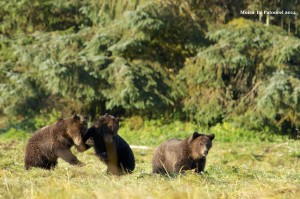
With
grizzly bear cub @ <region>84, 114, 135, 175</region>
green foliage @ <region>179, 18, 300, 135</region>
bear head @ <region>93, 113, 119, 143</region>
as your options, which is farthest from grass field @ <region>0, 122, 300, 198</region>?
green foliage @ <region>179, 18, 300, 135</region>

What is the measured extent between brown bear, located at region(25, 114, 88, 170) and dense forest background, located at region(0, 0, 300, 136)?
29.4ft

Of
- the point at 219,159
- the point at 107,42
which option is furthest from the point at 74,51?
the point at 219,159

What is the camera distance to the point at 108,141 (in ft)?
29.4

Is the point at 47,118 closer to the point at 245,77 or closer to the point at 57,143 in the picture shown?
the point at 245,77

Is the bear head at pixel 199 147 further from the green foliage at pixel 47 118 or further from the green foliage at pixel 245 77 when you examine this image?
the green foliage at pixel 47 118

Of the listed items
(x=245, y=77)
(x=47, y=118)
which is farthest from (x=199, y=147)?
(x=47, y=118)

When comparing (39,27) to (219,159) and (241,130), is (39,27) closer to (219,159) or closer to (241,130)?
(241,130)

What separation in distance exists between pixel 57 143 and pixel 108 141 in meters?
0.78

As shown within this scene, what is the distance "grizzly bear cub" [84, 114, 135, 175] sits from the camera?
29.4ft

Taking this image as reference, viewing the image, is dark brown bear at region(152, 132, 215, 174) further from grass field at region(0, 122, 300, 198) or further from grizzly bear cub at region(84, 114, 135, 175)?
grizzly bear cub at region(84, 114, 135, 175)

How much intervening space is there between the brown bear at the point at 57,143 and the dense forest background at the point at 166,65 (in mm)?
8961

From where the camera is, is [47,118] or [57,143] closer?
[57,143]

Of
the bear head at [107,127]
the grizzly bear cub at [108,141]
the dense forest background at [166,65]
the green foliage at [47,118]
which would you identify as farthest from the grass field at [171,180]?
the green foliage at [47,118]

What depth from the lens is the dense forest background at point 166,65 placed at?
59.5 ft
